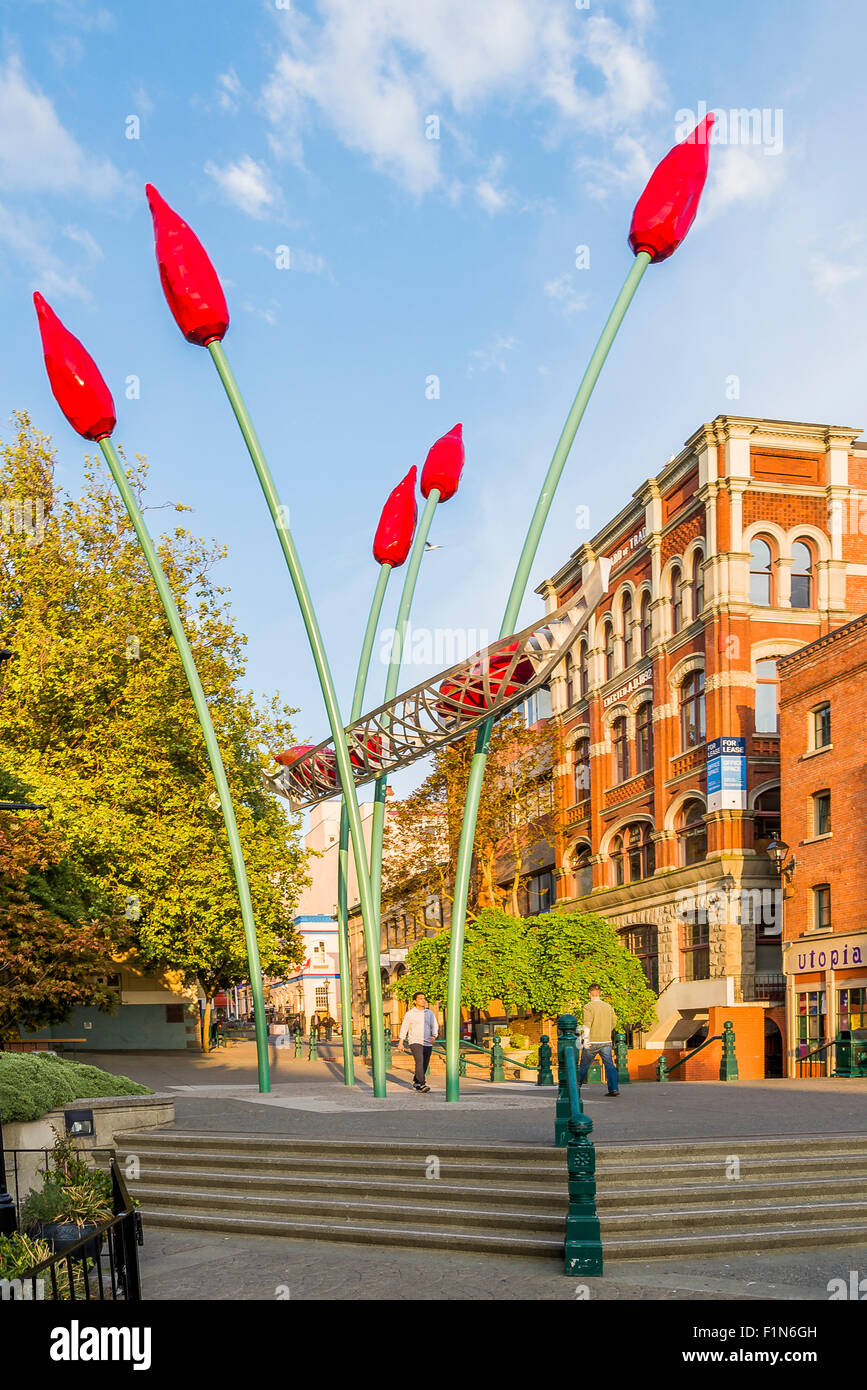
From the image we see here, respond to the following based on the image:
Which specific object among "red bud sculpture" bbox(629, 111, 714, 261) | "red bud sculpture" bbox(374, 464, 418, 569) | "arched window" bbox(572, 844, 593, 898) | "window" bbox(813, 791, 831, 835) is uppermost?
"red bud sculpture" bbox(629, 111, 714, 261)

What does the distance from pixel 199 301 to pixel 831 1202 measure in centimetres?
1408

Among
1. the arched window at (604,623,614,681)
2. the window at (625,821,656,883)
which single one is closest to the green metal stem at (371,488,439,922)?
the window at (625,821,656,883)

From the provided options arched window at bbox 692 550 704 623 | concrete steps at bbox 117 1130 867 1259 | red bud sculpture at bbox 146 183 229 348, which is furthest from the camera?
arched window at bbox 692 550 704 623

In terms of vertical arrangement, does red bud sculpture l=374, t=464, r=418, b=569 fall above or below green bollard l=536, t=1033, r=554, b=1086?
above

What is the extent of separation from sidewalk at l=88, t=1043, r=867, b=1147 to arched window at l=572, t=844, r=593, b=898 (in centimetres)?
2607

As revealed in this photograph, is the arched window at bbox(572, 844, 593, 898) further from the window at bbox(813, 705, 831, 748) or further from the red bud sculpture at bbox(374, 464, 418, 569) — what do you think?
the red bud sculpture at bbox(374, 464, 418, 569)

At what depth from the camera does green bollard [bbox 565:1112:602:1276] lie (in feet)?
30.6

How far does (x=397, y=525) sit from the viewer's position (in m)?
21.8

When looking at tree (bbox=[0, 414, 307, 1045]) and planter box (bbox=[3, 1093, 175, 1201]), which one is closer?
planter box (bbox=[3, 1093, 175, 1201])

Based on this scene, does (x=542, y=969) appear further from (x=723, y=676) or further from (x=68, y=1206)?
Result: (x=68, y=1206)

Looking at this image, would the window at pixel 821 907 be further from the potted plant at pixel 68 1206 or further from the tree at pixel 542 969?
the potted plant at pixel 68 1206

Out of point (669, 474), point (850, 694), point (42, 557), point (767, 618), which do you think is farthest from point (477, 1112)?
point (669, 474)

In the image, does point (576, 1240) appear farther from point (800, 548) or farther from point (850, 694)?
point (800, 548)

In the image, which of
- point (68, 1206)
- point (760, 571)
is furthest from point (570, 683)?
point (68, 1206)
